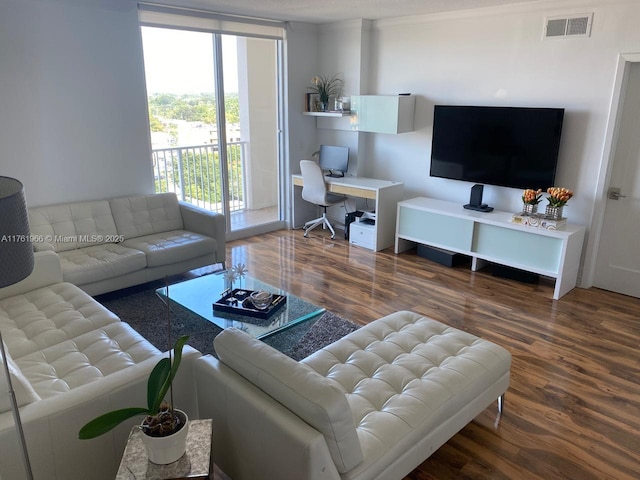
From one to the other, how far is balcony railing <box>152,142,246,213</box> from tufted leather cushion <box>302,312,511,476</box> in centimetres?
336

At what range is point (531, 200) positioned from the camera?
13.6ft

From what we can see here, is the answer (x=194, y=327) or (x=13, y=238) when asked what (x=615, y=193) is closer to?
(x=194, y=327)

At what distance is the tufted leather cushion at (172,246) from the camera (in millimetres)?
3957

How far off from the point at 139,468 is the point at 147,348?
34.0 inches

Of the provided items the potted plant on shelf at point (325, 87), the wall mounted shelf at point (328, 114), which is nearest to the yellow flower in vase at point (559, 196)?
the wall mounted shelf at point (328, 114)

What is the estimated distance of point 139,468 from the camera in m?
1.55

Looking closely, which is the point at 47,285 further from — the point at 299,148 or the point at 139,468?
the point at 299,148

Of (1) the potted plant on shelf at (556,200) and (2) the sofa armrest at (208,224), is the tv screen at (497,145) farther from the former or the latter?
(2) the sofa armrest at (208,224)

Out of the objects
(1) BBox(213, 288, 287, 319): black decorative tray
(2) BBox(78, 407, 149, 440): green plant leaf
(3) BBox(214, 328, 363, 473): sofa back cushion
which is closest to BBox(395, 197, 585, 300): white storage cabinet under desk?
(1) BBox(213, 288, 287, 319): black decorative tray

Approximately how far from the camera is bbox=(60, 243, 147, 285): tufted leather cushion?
11.5 feet

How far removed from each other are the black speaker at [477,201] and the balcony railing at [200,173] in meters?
2.64

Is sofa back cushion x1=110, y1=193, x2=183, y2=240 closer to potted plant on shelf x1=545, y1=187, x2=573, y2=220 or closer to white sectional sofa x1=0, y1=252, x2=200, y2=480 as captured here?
white sectional sofa x1=0, y1=252, x2=200, y2=480

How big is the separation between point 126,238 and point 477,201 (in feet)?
10.8

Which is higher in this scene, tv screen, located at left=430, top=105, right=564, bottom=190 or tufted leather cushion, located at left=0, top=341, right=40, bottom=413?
tv screen, located at left=430, top=105, right=564, bottom=190
